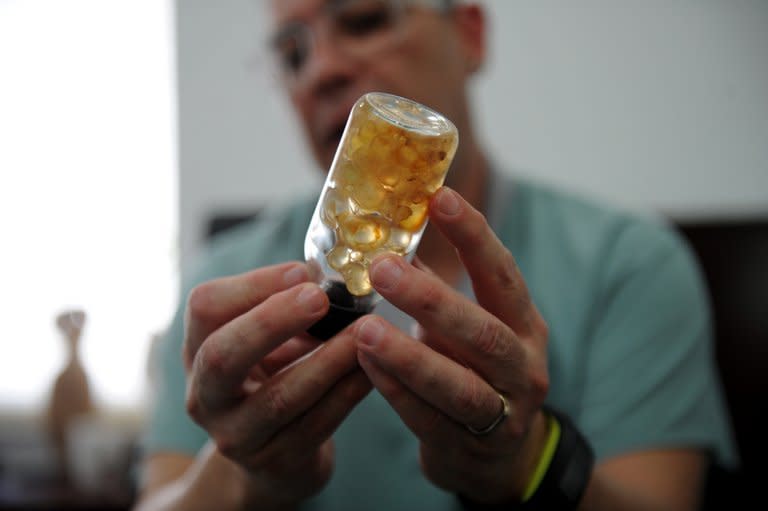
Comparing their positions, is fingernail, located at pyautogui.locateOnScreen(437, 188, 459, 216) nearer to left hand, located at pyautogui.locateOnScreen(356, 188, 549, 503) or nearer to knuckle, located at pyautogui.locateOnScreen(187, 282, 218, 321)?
left hand, located at pyautogui.locateOnScreen(356, 188, 549, 503)

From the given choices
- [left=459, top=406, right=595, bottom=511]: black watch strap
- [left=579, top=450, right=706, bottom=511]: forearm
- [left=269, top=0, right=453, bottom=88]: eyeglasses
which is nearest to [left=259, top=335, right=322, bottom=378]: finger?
[left=459, top=406, right=595, bottom=511]: black watch strap

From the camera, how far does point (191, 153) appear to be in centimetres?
176

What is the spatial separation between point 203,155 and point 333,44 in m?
1.09

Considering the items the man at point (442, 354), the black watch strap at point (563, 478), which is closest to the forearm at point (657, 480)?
the man at point (442, 354)

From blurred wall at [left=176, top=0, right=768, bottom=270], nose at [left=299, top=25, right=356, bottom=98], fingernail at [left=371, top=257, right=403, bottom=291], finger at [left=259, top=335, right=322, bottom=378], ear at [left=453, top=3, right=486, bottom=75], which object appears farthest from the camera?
blurred wall at [left=176, top=0, right=768, bottom=270]

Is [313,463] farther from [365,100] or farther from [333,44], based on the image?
[333,44]

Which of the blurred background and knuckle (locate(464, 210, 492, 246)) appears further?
the blurred background

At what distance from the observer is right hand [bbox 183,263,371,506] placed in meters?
0.39

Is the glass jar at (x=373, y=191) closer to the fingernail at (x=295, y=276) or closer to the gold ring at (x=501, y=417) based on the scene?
the fingernail at (x=295, y=276)

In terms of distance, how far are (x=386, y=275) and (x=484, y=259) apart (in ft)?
0.24

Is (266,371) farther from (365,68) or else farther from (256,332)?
(365,68)

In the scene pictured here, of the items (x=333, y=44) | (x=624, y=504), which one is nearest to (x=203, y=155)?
(x=333, y=44)

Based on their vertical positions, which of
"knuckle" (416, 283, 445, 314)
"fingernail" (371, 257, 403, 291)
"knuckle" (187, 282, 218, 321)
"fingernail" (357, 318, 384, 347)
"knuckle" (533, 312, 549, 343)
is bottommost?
"knuckle" (187, 282, 218, 321)

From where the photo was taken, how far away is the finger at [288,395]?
0.41 m
